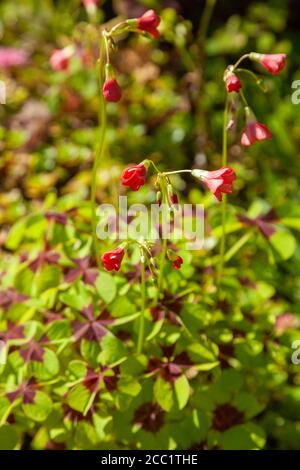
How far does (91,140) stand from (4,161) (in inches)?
14.9

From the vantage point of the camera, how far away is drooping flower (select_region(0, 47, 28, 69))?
9.70 ft

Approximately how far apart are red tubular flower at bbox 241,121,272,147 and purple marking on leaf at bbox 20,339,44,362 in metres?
0.69

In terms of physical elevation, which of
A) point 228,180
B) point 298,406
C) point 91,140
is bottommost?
point 298,406

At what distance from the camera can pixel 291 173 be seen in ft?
8.98

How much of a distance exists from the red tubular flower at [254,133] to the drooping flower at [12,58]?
5.97 feet

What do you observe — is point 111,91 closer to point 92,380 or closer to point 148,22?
point 148,22

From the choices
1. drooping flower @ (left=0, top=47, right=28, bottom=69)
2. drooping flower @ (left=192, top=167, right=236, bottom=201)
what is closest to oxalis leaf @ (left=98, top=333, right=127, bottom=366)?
drooping flower @ (left=192, top=167, right=236, bottom=201)

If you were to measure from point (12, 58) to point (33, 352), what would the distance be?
5.99ft

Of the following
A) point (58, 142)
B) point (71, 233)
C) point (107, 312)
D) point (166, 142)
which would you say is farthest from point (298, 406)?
point (58, 142)

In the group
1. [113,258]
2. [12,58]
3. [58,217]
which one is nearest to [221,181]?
[113,258]

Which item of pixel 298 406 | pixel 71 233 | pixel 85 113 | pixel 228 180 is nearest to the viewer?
pixel 228 180

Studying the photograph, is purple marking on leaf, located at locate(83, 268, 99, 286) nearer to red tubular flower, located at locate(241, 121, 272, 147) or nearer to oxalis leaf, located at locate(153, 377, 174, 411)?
oxalis leaf, located at locate(153, 377, 174, 411)

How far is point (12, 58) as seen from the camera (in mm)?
2961
